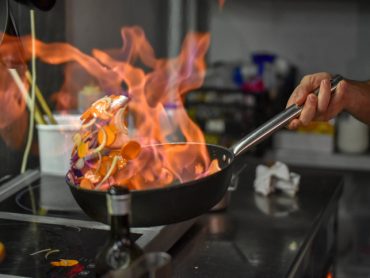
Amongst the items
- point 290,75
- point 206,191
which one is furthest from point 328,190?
point 290,75

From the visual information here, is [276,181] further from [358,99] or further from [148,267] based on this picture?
[148,267]

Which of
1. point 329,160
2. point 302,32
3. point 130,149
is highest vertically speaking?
point 302,32

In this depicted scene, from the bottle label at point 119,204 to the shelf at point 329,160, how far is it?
1891 mm

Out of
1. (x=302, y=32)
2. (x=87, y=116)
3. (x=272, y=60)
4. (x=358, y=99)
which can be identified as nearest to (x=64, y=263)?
(x=87, y=116)

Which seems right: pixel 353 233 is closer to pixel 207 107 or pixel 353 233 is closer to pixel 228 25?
pixel 207 107

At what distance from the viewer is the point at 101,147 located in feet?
3.56

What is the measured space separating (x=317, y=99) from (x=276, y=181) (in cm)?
33

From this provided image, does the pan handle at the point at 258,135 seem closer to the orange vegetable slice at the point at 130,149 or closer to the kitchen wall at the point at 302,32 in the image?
the orange vegetable slice at the point at 130,149

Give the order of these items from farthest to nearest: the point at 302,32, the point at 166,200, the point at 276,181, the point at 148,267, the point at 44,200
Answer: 1. the point at 302,32
2. the point at 276,181
3. the point at 44,200
4. the point at 166,200
5. the point at 148,267

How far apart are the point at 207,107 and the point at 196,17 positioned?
2.03 feet

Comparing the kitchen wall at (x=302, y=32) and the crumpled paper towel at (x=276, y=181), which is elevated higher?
the kitchen wall at (x=302, y=32)

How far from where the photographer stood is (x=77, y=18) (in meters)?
1.95

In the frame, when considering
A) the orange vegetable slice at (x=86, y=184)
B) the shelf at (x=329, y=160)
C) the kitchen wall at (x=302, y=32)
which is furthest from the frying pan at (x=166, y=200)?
the kitchen wall at (x=302, y=32)

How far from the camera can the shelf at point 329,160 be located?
2.55 meters
